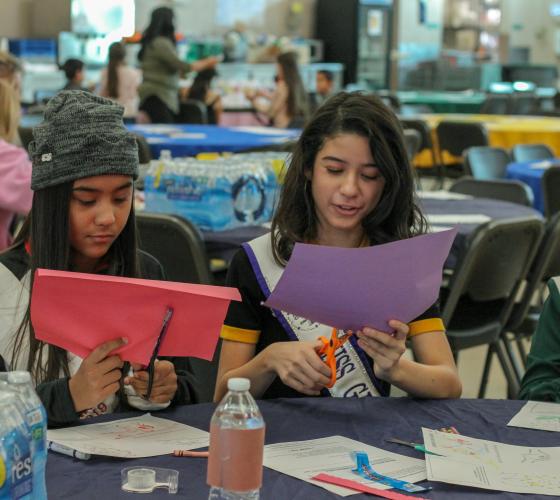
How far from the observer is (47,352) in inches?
71.1

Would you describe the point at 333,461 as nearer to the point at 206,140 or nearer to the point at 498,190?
the point at 498,190

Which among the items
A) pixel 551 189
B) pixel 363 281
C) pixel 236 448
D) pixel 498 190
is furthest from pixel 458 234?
pixel 236 448

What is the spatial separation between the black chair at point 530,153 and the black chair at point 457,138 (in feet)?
5.98

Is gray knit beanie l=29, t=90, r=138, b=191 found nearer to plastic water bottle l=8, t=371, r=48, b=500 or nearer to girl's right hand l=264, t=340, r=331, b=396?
girl's right hand l=264, t=340, r=331, b=396

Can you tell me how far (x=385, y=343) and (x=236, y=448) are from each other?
576mm

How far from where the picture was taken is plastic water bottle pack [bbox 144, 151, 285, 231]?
3.43 metres

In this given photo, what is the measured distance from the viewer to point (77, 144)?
70.5 inches

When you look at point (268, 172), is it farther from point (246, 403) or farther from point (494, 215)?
point (246, 403)

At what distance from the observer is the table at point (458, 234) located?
3.29m

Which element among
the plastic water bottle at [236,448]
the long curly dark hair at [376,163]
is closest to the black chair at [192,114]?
the long curly dark hair at [376,163]

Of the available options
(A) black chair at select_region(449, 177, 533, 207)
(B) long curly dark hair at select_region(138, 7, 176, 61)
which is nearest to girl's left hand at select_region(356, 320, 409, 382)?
(A) black chair at select_region(449, 177, 533, 207)

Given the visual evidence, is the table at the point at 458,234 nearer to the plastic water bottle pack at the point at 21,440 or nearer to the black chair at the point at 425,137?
the plastic water bottle pack at the point at 21,440

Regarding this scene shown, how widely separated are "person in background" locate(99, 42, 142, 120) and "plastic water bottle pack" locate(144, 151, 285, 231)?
5.77 meters

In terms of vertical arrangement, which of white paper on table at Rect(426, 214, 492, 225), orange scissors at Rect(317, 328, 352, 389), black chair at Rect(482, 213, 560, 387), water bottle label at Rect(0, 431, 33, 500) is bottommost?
black chair at Rect(482, 213, 560, 387)
